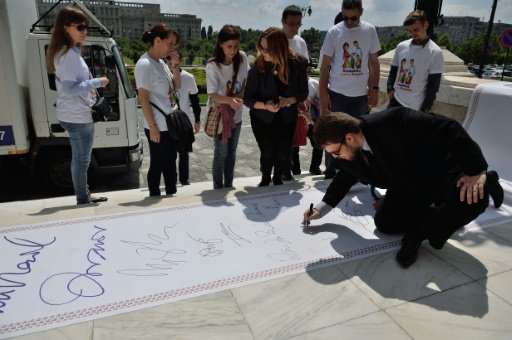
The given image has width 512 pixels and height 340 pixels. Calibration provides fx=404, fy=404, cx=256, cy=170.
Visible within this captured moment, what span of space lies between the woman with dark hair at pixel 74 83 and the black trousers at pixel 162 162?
563 mm

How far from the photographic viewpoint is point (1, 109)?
15.2 feet

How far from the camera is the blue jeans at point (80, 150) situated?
362 cm

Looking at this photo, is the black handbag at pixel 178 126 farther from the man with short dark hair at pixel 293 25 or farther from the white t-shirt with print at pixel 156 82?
the man with short dark hair at pixel 293 25

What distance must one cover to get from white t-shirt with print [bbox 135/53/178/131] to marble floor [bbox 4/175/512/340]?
2.00m

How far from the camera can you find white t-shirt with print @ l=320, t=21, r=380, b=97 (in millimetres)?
4082

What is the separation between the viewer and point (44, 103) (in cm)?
505

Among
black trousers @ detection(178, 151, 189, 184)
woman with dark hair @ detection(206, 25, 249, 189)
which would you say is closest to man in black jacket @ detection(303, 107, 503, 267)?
woman with dark hair @ detection(206, 25, 249, 189)

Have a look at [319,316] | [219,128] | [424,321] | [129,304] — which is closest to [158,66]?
[219,128]

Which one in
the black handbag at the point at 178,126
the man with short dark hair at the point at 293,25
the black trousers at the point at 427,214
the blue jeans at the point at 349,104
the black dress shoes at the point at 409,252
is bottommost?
the black dress shoes at the point at 409,252
